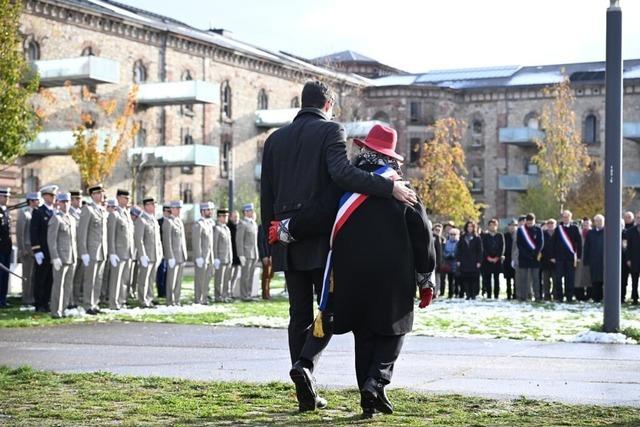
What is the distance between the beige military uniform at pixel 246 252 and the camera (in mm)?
26297

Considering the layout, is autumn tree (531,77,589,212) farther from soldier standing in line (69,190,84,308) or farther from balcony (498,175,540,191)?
soldier standing in line (69,190,84,308)

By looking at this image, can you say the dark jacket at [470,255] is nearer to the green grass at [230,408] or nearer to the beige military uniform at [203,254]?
the beige military uniform at [203,254]

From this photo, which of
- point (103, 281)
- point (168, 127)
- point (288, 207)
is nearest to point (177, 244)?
point (103, 281)

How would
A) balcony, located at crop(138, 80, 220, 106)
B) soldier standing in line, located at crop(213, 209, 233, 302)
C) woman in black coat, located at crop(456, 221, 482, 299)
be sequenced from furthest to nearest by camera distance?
balcony, located at crop(138, 80, 220, 106)
woman in black coat, located at crop(456, 221, 482, 299)
soldier standing in line, located at crop(213, 209, 233, 302)

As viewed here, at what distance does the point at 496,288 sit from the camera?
93.4 feet

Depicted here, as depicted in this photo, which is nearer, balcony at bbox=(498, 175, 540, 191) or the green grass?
the green grass

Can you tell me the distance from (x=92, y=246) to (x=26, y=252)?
2.76 m

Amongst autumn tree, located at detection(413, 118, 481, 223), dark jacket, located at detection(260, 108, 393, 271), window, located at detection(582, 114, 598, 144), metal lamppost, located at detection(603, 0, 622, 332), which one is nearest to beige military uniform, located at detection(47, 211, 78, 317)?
metal lamppost, located at detection(603, 0, 622, 332)

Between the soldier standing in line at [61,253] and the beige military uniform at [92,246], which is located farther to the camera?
the beige military uniform at [92,246]

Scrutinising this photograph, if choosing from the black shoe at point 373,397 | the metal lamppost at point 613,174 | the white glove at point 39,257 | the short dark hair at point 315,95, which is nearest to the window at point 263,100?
the white glove at point 39,257

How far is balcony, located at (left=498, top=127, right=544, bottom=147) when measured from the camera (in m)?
76.1

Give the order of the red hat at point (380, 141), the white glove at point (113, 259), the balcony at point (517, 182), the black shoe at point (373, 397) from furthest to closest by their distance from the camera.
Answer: the balcony at point (517, 182) < the white glove at point (113, 259) < the red hat at point (380, 141) < the black shoe at point (373, 397)

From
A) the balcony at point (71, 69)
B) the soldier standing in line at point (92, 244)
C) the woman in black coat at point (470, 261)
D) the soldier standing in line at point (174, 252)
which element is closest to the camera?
the soldier standing in line at point (92, 244)

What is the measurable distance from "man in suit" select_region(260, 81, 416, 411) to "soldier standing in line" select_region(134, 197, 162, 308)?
1332 cm
